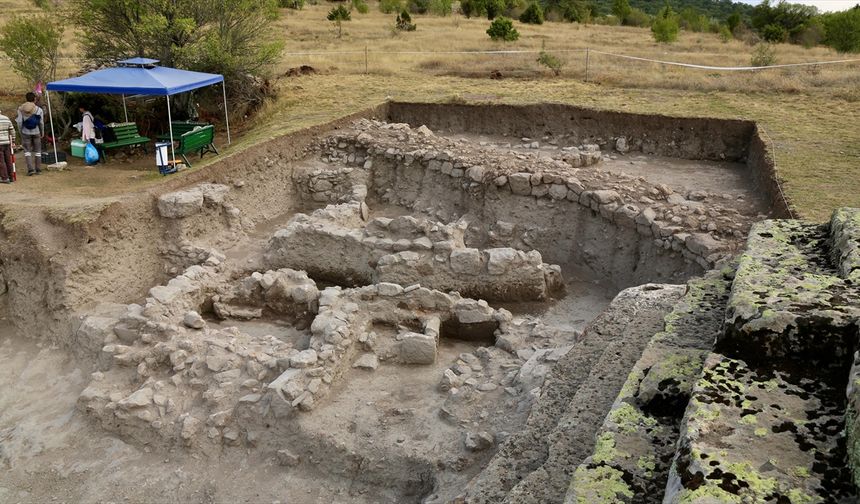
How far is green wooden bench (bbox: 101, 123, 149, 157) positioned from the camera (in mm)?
13250

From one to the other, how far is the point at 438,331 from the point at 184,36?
10.9m

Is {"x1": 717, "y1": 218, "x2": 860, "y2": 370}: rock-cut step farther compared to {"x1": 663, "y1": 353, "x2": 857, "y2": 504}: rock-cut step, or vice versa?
{"x1": 717, "y1": 218, "x2": 860, "y2": 370}: rock-cut step

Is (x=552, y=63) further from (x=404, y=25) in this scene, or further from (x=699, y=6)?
(x=699, y=6)

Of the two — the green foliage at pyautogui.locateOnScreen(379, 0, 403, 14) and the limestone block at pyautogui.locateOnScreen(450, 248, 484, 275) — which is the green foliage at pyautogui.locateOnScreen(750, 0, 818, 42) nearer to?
the green foliage at pyautogui.locateOnScreen(379, 0, 403, 14)

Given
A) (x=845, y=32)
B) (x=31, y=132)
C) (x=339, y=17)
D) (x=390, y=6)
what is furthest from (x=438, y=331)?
(x=390, y=6)

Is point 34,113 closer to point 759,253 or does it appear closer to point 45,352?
point 45,352

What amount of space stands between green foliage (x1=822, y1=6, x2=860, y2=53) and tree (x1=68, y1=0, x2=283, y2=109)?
2572 cm

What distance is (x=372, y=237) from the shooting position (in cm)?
1045

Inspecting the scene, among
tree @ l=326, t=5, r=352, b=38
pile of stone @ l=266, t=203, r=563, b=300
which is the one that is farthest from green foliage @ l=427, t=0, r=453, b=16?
pile of stone @ l=266, t=203, r=563, b=300

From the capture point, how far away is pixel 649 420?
A: 9.41 ft

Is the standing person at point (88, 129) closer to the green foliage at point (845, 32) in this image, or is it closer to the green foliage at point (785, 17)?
the green foliage at point (845, 32)

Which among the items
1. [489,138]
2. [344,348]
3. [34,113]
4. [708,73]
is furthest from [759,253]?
[708,73]

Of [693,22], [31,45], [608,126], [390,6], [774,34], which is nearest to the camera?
[31,45]

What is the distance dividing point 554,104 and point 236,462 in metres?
12.3
